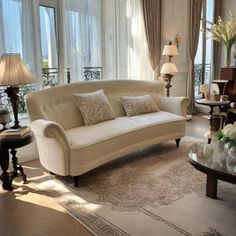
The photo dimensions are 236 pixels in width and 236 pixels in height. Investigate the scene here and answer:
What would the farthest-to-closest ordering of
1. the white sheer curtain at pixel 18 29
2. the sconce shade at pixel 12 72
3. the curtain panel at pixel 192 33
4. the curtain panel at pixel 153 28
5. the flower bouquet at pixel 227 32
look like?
1. the flower bouquet at pixel 227 32
2. the curtain panel at pixel 192 33
3. the curtain panel at pixel 153 28
4. the white sheer curtain at pixel 18 29
5. the sconce shade at pixel 12 72

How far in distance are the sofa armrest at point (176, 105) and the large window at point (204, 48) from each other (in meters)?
2.66

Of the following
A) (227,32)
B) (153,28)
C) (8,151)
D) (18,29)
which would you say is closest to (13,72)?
(8,151)

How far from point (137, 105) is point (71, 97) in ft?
3.24

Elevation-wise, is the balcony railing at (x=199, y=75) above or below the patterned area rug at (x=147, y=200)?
above

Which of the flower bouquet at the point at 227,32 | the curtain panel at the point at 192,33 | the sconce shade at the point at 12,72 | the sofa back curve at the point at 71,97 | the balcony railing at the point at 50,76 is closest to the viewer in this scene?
the sconce shade at the point at 12,72

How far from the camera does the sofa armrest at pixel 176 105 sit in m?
4.23

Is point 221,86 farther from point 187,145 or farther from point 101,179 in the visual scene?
point 101,179

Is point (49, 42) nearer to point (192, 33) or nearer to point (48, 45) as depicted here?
point (48, 45)

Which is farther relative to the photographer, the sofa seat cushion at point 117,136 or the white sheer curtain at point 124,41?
the white sheer curtain at point 124,41

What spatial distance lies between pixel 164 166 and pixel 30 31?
2497 millimetres

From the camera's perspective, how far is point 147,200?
264 cm

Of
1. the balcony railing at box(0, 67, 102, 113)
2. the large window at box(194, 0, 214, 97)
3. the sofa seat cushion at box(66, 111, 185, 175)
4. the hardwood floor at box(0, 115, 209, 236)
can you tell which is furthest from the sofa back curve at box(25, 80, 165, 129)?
the large window at box(194, 0, 214, 97)

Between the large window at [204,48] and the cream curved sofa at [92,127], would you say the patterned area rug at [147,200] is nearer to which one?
the cream curved sofa at [92,127]

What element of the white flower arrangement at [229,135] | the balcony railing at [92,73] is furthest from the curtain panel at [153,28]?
the white flower arrangement at [229,135]
